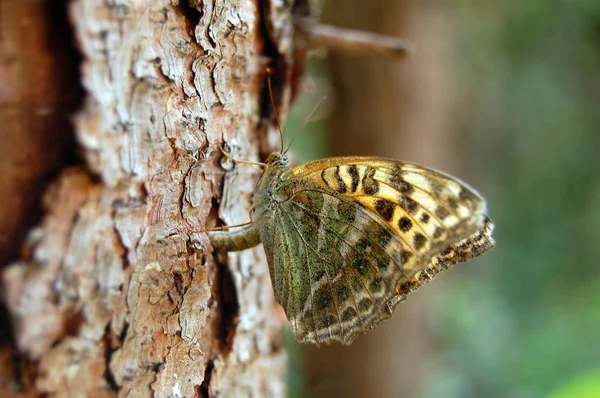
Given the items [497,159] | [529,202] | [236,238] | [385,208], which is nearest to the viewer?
[236,238]

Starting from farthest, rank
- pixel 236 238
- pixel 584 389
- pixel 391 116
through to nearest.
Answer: pixel 391 116, pixel 584 389, pixel 236 238

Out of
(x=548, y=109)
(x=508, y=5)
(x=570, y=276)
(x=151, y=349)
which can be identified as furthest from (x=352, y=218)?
(x=570, y=276)

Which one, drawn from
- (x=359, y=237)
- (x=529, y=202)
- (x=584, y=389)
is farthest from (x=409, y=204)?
(x=529, y=202)

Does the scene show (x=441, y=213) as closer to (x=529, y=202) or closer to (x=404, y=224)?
(x=404, y=224)

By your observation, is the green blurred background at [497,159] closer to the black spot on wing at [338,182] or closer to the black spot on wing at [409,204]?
the black spot on wing at [338,182]

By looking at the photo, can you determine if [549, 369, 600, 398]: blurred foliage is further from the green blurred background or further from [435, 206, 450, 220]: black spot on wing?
[435, 206, 450, 220]: black spot on wing

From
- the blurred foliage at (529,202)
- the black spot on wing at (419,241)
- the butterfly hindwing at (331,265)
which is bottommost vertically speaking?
the blurred foliage at (529,202)

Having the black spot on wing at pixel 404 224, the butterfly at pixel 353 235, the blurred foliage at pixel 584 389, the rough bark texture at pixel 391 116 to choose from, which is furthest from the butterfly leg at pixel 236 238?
the rough bark texture at pixel 391 116
